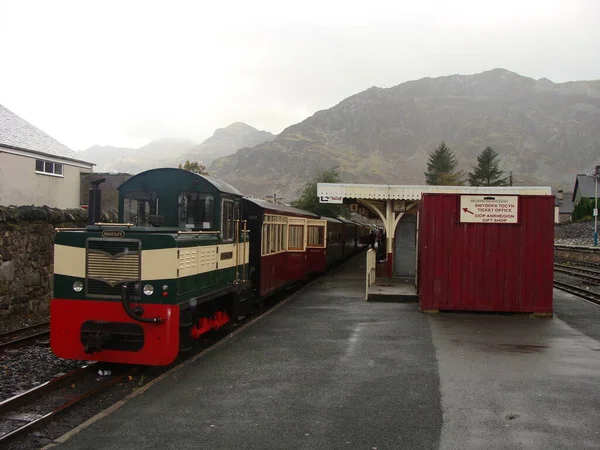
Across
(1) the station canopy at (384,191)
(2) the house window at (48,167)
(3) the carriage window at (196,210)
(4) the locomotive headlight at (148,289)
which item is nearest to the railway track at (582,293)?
(1) the station canopy at (384,191)

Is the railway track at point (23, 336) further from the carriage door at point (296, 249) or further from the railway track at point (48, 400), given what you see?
the carriage door at point (296, 249)

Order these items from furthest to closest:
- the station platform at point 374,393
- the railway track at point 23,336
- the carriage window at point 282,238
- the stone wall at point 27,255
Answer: the carriage window at point 282,238, the stone wall at point 27,255, the railway track at point 23,336, the station platform at point 374,393

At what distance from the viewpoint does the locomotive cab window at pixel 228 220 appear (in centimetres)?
951

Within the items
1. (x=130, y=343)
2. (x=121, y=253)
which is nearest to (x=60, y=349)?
(x=130, y=343)

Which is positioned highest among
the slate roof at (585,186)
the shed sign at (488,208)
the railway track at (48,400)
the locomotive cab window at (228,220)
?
the slate roof at (585,186)

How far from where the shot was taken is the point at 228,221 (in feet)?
Answer: 32.2

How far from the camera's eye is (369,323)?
38.9ft

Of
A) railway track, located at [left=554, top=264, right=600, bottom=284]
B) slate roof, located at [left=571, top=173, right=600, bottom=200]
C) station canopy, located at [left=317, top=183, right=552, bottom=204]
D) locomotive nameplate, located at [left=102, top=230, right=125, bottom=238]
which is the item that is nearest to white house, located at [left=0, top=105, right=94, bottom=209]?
station canopy, located at [left=317, top=183, right=552, bottom=204]

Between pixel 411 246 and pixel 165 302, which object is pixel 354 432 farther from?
pixel 411 246

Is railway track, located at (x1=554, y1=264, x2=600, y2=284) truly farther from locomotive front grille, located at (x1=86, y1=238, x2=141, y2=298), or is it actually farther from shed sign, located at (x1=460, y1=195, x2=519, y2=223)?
locomotive front grille, located at (x1=86, y1=238, x2=141, y2=298)

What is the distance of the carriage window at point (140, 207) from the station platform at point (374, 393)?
246cm

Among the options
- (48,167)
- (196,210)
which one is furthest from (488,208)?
(48,167)

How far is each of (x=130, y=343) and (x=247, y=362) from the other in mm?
1825

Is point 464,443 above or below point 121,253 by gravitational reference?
below
